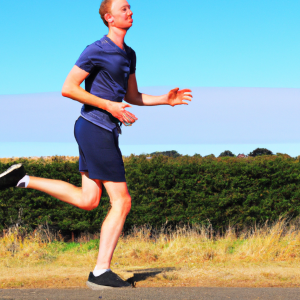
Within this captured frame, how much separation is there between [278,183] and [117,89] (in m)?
5.81

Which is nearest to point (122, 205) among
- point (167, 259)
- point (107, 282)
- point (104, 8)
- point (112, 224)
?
point (112, 224)

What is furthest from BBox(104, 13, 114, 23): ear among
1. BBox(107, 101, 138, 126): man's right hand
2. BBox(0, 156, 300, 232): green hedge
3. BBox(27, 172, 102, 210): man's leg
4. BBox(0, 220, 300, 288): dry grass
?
BBox(0, 156, 300, 232): green hedge

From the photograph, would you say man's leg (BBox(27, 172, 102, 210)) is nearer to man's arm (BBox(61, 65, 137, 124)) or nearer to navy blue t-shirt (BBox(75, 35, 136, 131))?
navy blue t-shirt (BBox(75, 35, 136, 131))

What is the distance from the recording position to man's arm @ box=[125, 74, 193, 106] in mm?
4488

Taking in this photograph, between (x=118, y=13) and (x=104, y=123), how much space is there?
1.17m

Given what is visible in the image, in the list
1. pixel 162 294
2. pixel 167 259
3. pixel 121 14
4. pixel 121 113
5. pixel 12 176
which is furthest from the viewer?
pixel 167 259

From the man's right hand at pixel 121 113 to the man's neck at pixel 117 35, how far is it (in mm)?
764

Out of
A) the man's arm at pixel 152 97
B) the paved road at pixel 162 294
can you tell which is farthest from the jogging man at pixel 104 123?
the man's arm at pixel 152 97

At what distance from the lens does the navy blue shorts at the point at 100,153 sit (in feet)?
12.7

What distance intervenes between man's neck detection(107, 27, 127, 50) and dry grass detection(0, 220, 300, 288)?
2.69 meters

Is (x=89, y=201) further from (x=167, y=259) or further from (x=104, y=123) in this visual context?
(x=167, y=259)

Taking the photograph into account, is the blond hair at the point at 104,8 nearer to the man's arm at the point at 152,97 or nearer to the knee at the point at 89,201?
the man's arm at the point at 152,97

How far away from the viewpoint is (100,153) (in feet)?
12.7

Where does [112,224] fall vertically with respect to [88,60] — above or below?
below
